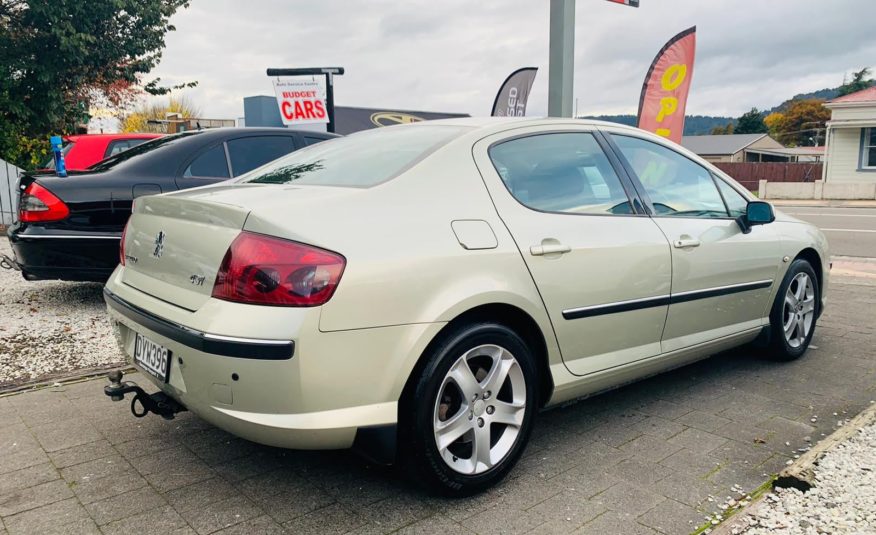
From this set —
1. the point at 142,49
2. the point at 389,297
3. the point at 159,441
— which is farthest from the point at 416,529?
the point at 142,49

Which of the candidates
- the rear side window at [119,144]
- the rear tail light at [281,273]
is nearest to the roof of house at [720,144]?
the rear side window at [119,144]

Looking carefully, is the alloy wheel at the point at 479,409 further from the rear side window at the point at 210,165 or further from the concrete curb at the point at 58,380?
the rear side window at the point at 210,165

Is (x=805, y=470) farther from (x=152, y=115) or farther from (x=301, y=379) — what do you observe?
(x=152, y=115)

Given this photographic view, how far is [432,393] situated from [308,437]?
47 centimetres

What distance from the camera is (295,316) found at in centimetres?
221

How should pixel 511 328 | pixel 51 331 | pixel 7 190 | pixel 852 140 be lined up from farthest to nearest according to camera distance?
pixel 852 140 < pixel 7 190 < pixel 51 331 < pixel 511 328

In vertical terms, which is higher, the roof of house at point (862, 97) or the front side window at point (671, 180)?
the roof of house at point (862, 97)

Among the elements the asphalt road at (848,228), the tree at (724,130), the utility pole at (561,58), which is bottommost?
the asphalt road at (848,228)

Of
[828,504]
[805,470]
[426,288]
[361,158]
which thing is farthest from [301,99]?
[828,504]

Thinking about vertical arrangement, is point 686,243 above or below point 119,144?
below

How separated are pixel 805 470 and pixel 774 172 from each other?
1715 inches

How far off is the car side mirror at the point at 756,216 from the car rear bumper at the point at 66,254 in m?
4.51

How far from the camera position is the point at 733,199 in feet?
13.4

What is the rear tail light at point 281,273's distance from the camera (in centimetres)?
223
